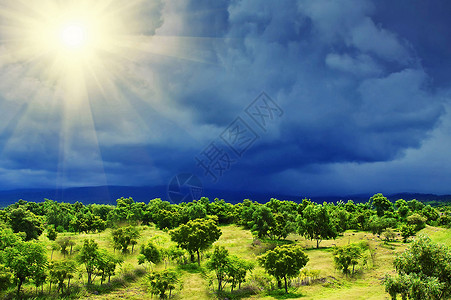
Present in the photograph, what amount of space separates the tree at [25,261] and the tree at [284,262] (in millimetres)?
40600

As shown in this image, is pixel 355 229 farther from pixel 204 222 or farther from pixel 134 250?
pixel 134 250

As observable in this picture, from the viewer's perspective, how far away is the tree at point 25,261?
44750 mm

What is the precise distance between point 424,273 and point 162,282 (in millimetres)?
38508

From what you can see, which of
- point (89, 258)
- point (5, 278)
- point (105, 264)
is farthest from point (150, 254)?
point (5, 278)

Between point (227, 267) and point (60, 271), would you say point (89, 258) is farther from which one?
point (227, 267)

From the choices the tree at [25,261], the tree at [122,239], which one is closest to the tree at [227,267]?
the tree at [122,239]

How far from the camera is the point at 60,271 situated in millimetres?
46531

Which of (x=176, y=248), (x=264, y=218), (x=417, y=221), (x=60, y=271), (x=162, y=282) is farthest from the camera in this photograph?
(x=417, y=221)

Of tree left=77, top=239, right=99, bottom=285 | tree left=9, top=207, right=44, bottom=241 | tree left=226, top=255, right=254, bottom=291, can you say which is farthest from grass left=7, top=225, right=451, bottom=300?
tree left=9, top=207, right=44, bottom=241

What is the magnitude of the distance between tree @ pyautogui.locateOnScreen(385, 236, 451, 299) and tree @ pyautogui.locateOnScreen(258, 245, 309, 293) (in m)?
21.1

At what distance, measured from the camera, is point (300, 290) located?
48469mm

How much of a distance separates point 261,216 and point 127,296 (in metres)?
47.1

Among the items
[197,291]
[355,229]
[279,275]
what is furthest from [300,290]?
[355,229]

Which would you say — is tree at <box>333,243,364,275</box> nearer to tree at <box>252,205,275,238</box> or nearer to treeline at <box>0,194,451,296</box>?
treeline at <box>0,194,451,296</box>
